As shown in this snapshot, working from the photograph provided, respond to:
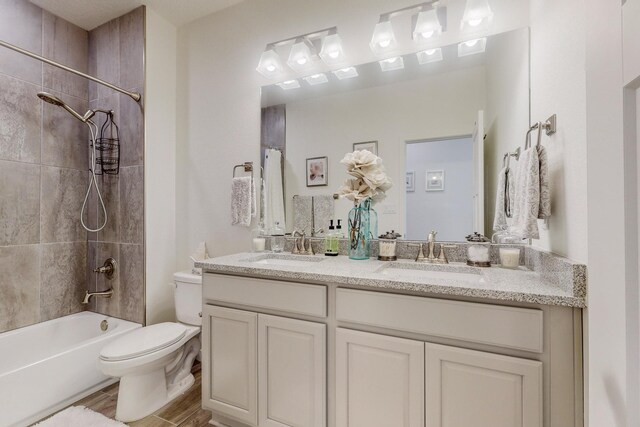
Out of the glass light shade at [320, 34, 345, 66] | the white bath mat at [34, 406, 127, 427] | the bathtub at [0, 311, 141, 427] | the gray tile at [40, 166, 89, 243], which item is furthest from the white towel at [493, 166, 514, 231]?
the gray tile at [40, 166, 89, 243]

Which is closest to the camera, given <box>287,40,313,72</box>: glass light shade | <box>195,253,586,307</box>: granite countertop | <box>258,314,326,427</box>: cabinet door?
<box>195,253,586,307</box>: granite countertop

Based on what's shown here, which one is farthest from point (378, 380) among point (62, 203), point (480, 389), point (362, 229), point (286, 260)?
point (62, 203)

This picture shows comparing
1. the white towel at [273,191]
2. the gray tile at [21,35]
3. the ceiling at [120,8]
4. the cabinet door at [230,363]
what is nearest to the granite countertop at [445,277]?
the cabinet door at [230,363]

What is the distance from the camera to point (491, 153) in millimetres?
1541

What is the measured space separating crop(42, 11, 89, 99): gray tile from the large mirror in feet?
6.70

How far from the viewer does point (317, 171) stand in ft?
6.36

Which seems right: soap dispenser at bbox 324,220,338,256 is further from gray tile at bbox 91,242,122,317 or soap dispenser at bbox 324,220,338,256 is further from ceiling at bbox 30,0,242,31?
ceiling at bbox 30,0,242,31

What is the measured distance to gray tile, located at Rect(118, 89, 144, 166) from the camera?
7.38 ft

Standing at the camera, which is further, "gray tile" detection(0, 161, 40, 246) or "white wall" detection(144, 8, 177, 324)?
"white wall" detection(144, 8, 177, 324)

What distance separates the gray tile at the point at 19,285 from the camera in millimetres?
2037

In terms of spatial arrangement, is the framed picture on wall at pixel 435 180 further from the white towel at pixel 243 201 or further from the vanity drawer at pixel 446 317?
the white towel at pixel 243 201

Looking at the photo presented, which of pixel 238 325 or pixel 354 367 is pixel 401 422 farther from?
pixel 238 325

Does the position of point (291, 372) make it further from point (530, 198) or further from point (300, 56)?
point (300, 56)

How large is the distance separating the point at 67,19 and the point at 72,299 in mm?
2312
